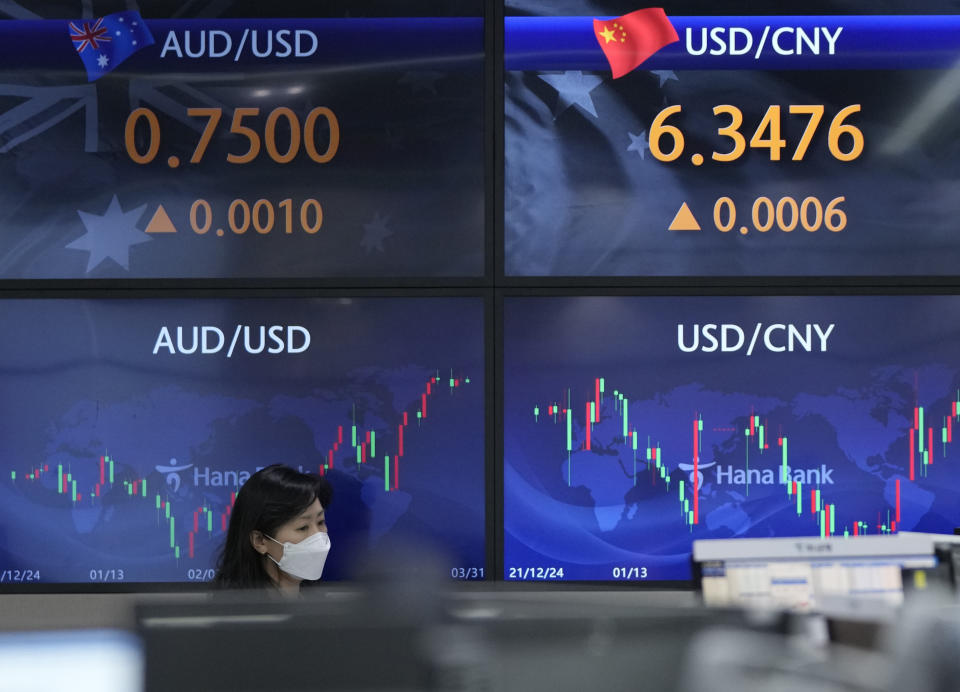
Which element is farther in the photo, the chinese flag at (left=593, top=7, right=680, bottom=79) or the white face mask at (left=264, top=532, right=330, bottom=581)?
the chinese flag at (left=593, top=7, right=680, bottom=79)

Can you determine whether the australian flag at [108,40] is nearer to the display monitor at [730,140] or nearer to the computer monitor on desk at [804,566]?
the display monitor at [730,140]

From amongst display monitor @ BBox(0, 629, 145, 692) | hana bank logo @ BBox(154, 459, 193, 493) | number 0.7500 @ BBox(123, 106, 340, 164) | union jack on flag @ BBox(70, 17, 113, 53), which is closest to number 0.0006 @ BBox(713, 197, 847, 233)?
number 0.7500 @ BBox(123, 106, 340, 164)

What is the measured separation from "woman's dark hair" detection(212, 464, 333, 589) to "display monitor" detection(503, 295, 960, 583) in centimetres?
63

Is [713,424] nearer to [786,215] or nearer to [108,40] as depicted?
[786,215]

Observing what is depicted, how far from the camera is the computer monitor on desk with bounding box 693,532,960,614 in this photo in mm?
1524

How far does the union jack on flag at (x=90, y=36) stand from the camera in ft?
10.1

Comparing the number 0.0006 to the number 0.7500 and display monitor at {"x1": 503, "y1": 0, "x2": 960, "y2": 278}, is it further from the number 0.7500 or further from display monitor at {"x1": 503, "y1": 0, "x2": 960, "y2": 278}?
the number 0.7500

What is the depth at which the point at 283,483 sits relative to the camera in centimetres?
277

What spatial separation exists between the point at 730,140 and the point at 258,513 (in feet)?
5.83

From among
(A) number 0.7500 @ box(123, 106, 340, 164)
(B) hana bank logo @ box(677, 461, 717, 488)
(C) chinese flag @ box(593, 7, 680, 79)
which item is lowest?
(B) hana bank logo @ box(677, 461, 717, 488)

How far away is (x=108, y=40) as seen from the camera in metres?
3.09

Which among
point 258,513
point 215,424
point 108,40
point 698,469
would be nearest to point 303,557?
point 258,513

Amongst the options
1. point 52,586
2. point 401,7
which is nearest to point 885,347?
point 401,7

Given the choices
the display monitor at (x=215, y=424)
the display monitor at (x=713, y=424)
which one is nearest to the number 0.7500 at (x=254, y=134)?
the display monitor at (x=215, y=424)
